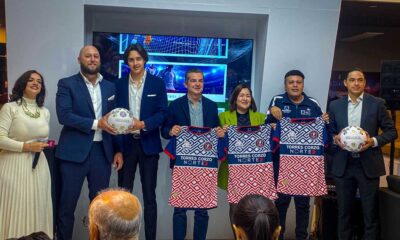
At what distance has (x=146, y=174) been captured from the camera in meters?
3.85

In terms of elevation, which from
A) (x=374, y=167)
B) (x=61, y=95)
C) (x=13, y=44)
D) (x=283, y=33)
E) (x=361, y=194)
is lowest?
(x=361, y=194)

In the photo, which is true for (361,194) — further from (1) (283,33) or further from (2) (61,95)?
(2) (61,95)

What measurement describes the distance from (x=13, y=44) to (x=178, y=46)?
5.46ft

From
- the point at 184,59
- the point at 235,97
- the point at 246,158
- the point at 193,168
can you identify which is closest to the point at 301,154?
the point at 246,158

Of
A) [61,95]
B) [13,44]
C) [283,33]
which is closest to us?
[61,95]

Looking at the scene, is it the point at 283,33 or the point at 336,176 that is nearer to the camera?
the point at 336,176

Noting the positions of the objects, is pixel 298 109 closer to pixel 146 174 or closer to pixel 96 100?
pixel 146 174

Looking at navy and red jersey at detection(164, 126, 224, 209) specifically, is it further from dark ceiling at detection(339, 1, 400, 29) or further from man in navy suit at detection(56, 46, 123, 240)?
dark ceiling at detection(339, 1, 400, 29)

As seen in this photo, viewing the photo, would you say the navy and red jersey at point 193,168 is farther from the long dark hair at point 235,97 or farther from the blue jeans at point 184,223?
the long dark hair at point 235,97

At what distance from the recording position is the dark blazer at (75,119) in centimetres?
354

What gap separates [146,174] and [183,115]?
613 millimetres

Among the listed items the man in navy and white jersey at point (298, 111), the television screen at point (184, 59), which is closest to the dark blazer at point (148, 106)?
the television screen at point (184, 59)

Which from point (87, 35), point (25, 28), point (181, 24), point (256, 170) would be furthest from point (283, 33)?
point (25, 28)

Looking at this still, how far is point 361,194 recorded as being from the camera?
3.94 m
